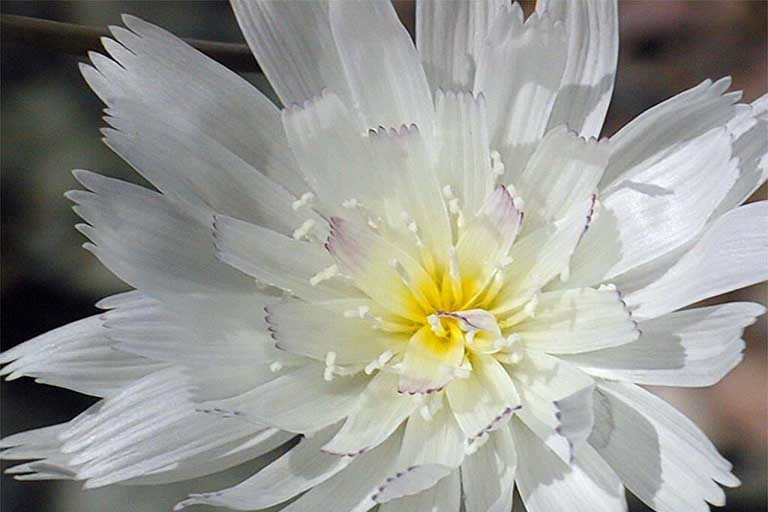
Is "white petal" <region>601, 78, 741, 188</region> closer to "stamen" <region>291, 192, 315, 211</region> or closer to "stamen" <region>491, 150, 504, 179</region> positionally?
"stamen" <region>491, 150, 504, 179</region>

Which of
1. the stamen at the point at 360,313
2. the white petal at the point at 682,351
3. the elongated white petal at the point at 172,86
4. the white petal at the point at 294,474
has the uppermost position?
the elongated white petal at the point at 172,86

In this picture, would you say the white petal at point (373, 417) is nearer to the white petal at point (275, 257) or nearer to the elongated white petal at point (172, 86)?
the white petal at point (275, 257)

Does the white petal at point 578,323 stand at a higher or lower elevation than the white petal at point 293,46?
lower

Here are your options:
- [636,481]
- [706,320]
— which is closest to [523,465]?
[636,481]

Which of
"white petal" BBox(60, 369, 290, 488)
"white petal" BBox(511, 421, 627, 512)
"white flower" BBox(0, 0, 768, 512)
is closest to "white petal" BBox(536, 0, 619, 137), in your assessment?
"white flower" BBox(0, 0, 768, 512)

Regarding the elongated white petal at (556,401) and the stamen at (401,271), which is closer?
the elongated white petal at (556,401)

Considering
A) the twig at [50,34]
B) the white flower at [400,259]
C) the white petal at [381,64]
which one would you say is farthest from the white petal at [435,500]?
the twig at [50,34]
